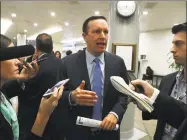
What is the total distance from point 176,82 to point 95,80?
2.02 ft

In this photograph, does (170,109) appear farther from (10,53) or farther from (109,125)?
(10,53)

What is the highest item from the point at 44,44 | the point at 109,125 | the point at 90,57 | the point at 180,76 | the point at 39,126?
the point at 44,44

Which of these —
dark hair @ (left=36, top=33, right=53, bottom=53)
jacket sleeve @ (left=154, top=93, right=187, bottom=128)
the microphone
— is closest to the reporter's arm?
the microphone

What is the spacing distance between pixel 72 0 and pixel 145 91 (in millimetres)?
4229

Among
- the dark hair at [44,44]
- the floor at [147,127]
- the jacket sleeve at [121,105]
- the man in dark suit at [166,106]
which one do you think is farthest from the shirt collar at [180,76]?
the floor at [147,127]

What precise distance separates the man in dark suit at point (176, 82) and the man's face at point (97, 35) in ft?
1.76

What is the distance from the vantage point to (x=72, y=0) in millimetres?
4707

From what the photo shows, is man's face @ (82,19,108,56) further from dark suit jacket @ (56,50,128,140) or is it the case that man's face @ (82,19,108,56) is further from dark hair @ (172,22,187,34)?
dark hair @ (172,22,187,34)

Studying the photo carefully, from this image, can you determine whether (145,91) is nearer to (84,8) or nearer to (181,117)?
(181,117)

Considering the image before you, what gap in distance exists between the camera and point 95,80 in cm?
144

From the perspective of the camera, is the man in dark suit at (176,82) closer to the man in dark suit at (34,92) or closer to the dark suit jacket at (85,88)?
the dark suit jacket at (85,88)

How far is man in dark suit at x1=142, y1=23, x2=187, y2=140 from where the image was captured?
118cm

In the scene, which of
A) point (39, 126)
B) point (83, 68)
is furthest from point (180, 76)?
point (39, 126)

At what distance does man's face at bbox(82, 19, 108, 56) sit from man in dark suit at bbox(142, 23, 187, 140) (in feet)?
1.76
